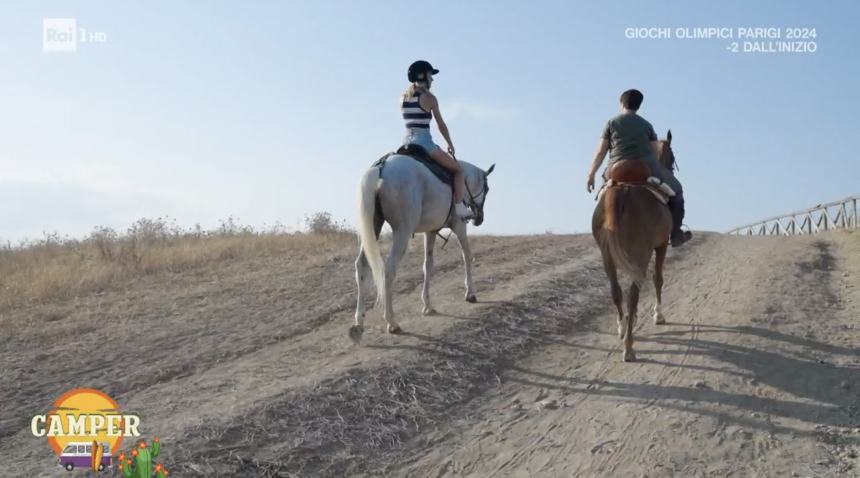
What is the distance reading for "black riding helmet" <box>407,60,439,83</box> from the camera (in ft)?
27.5

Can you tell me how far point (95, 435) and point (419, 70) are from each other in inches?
219

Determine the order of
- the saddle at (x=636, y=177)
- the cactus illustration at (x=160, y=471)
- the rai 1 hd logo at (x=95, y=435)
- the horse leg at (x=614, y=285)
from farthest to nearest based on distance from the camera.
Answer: the horse leg at (x=614, y=285), the saddle at (x=636, y=177), the rai 1 hd logo at (x=95, y=435), the cactus illustration at (x=160, y=471)

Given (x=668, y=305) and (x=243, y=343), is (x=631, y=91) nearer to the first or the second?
(x=668, y=305)

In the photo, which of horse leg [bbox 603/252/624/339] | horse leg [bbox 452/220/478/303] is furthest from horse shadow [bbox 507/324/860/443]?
horse leg [bbox 452/220/478/303]

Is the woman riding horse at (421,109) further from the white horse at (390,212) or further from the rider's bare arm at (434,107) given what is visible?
the white horse at (390,212)

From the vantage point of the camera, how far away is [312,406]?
5574mm

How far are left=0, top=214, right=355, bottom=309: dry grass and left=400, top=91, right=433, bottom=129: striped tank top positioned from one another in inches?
245

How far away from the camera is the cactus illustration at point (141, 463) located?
448cm

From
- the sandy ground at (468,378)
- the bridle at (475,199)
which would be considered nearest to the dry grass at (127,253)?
the sandy ground at (468,378)

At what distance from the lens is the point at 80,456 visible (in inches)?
187

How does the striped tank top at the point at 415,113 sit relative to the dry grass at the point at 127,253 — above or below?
above

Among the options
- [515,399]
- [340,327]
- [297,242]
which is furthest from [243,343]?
[297,242]

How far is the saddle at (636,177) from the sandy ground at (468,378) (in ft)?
5.88

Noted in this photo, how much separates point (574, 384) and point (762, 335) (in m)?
2.70
